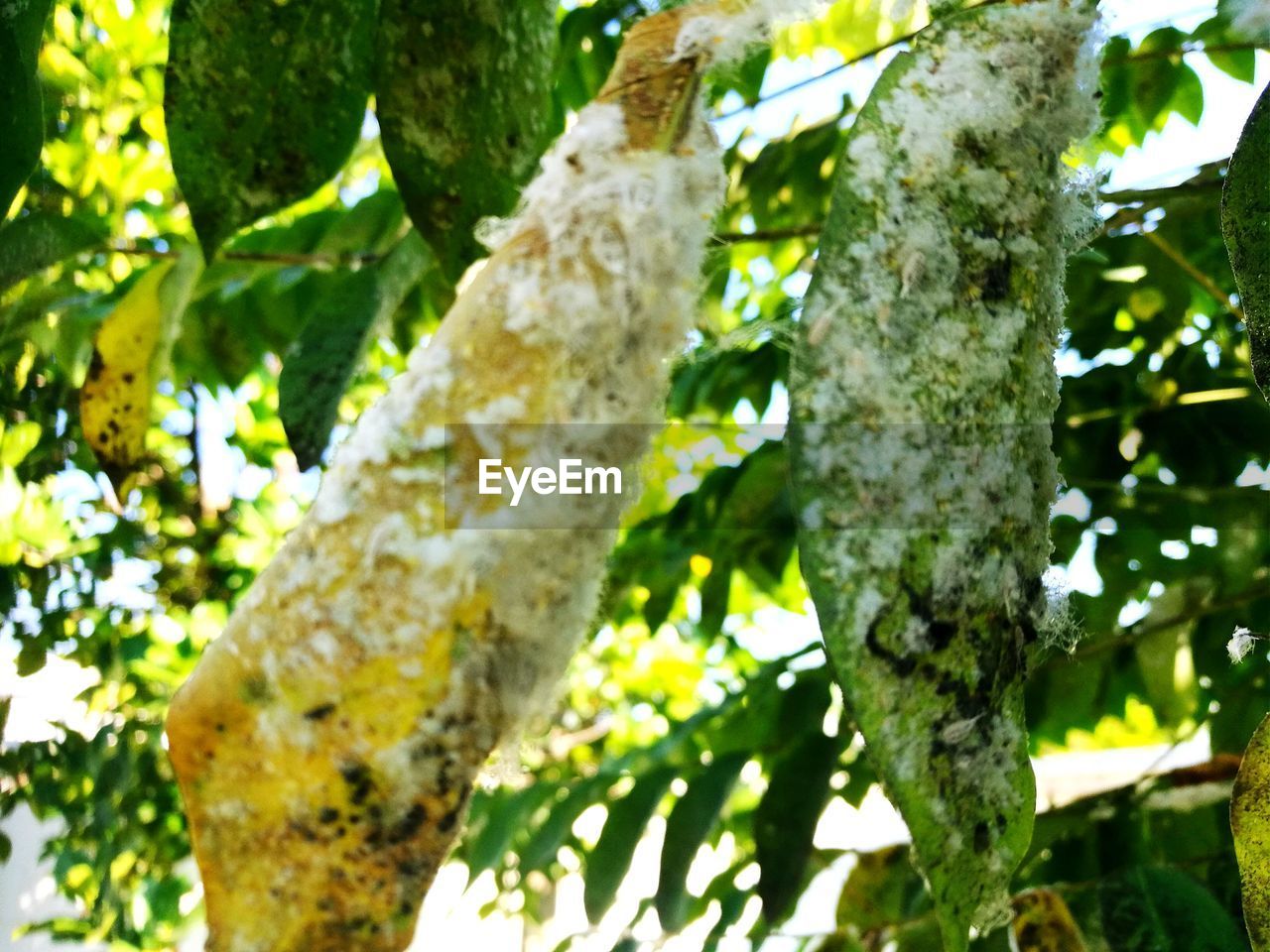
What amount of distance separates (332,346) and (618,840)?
1.25 feet

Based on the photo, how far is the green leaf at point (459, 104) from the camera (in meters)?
0.35

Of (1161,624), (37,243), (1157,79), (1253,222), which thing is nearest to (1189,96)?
(1157,79)

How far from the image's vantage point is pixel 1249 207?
27 cm

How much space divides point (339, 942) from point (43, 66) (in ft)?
4.14

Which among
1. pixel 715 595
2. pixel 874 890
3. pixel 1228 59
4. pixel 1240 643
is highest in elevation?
pixel 1228 59

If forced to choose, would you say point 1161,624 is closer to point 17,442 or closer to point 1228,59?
point 1228,59

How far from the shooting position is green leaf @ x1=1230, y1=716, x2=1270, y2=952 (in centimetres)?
25

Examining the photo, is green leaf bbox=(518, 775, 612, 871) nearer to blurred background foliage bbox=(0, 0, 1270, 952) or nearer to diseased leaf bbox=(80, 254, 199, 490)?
blurred background foliage bbox=(0, 0, 1270, 952)

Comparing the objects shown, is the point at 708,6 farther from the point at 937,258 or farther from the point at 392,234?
the point at 392,234

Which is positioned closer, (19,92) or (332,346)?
(19,92)

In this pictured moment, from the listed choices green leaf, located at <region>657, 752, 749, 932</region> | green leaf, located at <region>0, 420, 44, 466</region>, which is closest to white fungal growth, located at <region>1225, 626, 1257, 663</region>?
green leaf, located at <region>657, 752, 749, 932</region>

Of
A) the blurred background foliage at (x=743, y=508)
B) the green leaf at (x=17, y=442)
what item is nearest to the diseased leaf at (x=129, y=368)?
the blurred background foliage at (x=743, y=508)

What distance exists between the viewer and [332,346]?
46 cm

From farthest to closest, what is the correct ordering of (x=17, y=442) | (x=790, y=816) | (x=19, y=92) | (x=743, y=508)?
(x=17, y=442) < (x=743, y=508) < (x=790, y=816) < (x=19, y=92)
